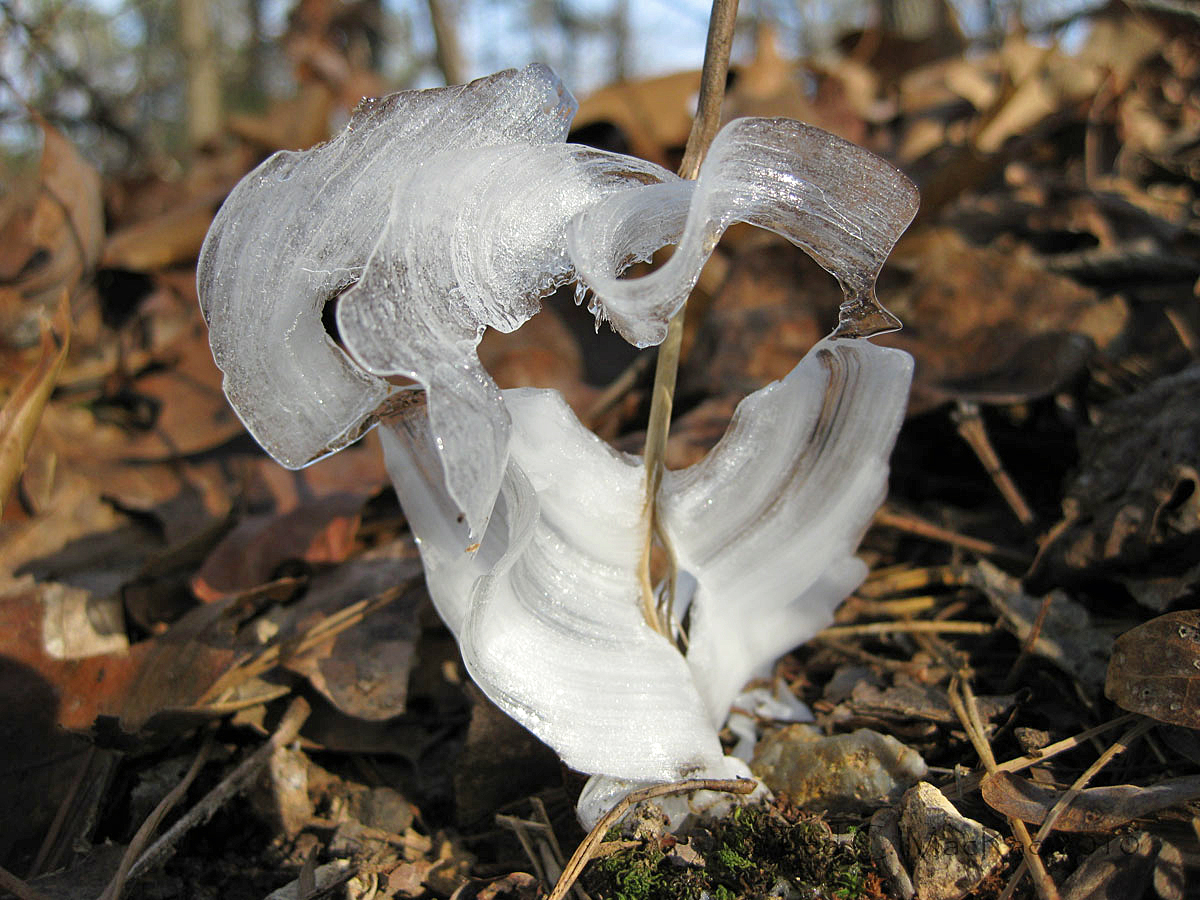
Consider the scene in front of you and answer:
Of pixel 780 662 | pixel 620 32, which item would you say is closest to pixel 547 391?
pixel 780 662

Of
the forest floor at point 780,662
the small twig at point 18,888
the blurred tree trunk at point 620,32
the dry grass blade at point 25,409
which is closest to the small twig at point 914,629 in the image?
the forest floor at point 780,662

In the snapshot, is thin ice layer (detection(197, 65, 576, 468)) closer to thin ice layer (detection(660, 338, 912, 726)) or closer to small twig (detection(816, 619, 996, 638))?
thin ice layer (detection(660, 338, 912, 726))

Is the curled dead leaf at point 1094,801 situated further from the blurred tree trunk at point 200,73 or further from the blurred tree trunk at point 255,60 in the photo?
the blurred tree trunk at point 255,60

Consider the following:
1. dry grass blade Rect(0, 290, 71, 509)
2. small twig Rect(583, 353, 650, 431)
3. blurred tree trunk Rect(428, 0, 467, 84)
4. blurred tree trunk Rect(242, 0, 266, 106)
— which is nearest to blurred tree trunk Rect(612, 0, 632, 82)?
blurred tree trunk Rect(242, 0, 266, 106)

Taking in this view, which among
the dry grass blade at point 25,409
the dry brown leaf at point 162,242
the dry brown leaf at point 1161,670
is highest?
the dry grass blade at point 25,409

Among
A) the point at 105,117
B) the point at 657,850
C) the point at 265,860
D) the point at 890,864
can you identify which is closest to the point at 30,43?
the point at 105,117

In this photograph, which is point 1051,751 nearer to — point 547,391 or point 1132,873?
point 1132,873

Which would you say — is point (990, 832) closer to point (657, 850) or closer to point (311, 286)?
point (657, 850)
